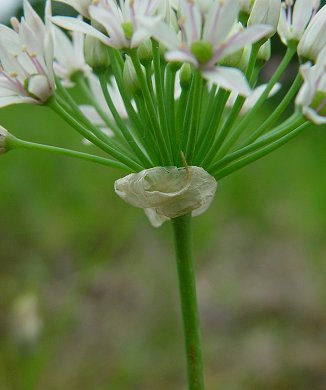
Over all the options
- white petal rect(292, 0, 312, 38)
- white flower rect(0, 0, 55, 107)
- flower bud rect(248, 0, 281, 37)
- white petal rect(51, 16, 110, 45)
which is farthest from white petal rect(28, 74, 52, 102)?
white petal rect(292, 0, 312, 38)

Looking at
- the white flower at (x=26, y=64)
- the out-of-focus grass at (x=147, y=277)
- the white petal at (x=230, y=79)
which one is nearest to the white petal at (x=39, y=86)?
the white flower at (x=26, y=64)

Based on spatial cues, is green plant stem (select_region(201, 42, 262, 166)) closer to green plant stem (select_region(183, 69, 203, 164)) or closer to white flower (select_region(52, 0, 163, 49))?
green plant stem (select_region(183, 69, 203, 164))

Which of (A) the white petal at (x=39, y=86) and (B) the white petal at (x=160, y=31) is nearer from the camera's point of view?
(B) the white petal at (x=160, y=31)

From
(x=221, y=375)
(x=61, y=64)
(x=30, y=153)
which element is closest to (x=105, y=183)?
(x=30, y=153)

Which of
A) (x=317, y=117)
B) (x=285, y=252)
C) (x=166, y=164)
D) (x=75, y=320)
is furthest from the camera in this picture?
(x=285, y=252)

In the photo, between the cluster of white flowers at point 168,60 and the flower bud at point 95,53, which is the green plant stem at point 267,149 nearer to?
the cluster of white flowers at point 168,60

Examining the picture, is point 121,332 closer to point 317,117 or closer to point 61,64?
point 61,64

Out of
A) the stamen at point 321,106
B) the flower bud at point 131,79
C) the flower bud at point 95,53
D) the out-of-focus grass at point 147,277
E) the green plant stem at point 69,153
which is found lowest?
the out-of-focus grass at point 147,277

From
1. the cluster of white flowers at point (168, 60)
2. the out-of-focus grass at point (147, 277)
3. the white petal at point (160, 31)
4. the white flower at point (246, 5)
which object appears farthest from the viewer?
the out-of-focus grass at point (147, 277)
